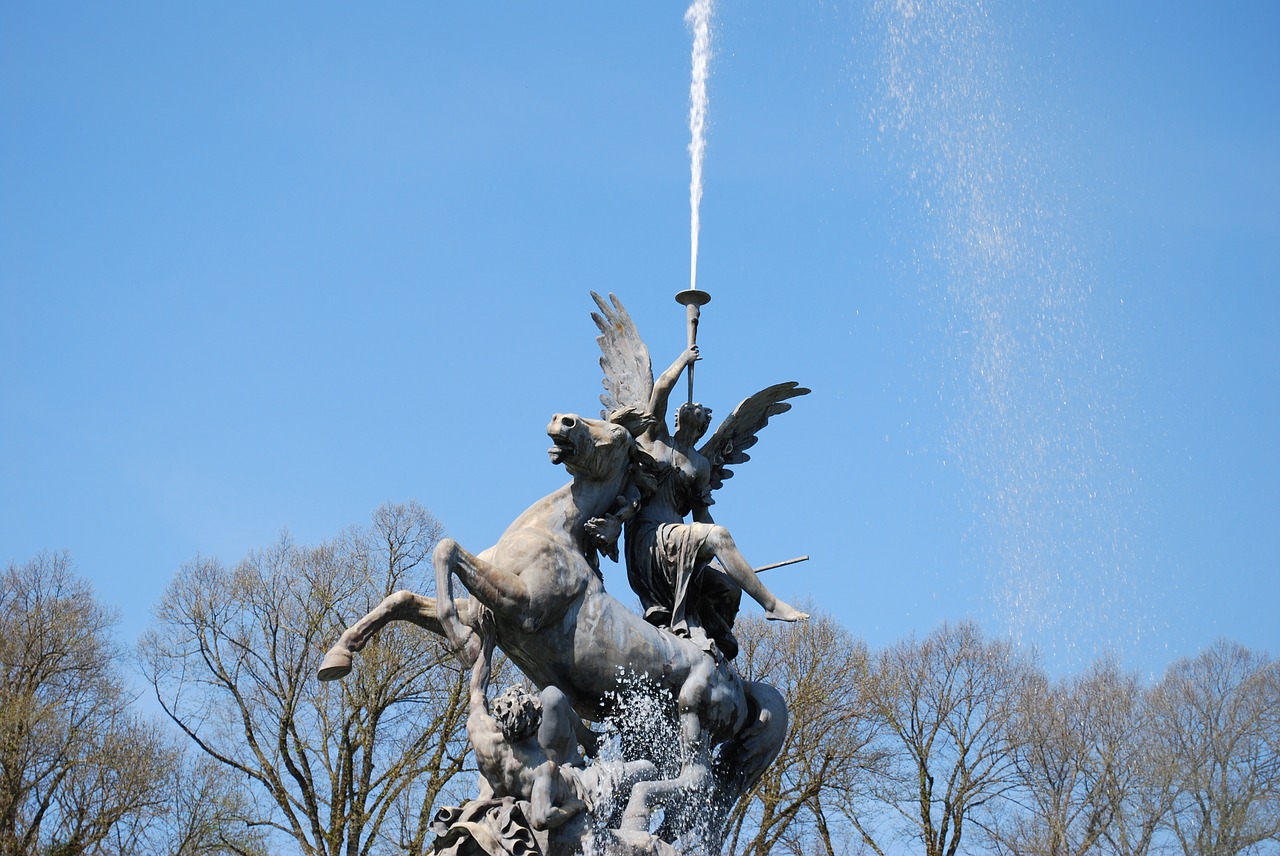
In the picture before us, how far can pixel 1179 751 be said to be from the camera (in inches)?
916

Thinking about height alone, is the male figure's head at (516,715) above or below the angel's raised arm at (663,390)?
below

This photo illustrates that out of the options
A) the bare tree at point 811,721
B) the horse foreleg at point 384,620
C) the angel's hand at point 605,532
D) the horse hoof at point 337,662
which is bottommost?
the horse hoof at point 337,662

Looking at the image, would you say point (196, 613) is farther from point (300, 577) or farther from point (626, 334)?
point (626, 334)

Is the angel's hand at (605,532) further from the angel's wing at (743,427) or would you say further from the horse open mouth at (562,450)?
the angel's wing at (743,427)

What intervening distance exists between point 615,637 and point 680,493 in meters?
1.38

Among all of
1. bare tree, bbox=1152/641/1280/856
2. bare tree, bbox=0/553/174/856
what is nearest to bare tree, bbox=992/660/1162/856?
bare tree, bbox=1152/641/1280/856

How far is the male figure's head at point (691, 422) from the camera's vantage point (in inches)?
364

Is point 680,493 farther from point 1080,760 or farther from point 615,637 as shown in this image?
point 1080,760

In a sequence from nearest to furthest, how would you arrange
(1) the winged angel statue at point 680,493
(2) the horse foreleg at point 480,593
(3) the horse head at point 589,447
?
(2) the horse foreleg at point 480,593
(3) the horse head at point 589,447
(1) the winged angel statue at point 680,493

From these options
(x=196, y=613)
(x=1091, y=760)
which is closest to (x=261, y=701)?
(x=196, y=613)

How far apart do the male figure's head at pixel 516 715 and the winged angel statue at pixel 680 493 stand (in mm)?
1445

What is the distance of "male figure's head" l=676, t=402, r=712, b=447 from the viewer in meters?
9.25

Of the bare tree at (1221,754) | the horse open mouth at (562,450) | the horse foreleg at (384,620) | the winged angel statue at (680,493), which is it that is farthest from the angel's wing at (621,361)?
the bare tree at (1221,754)

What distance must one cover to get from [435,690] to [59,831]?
5.62 m
